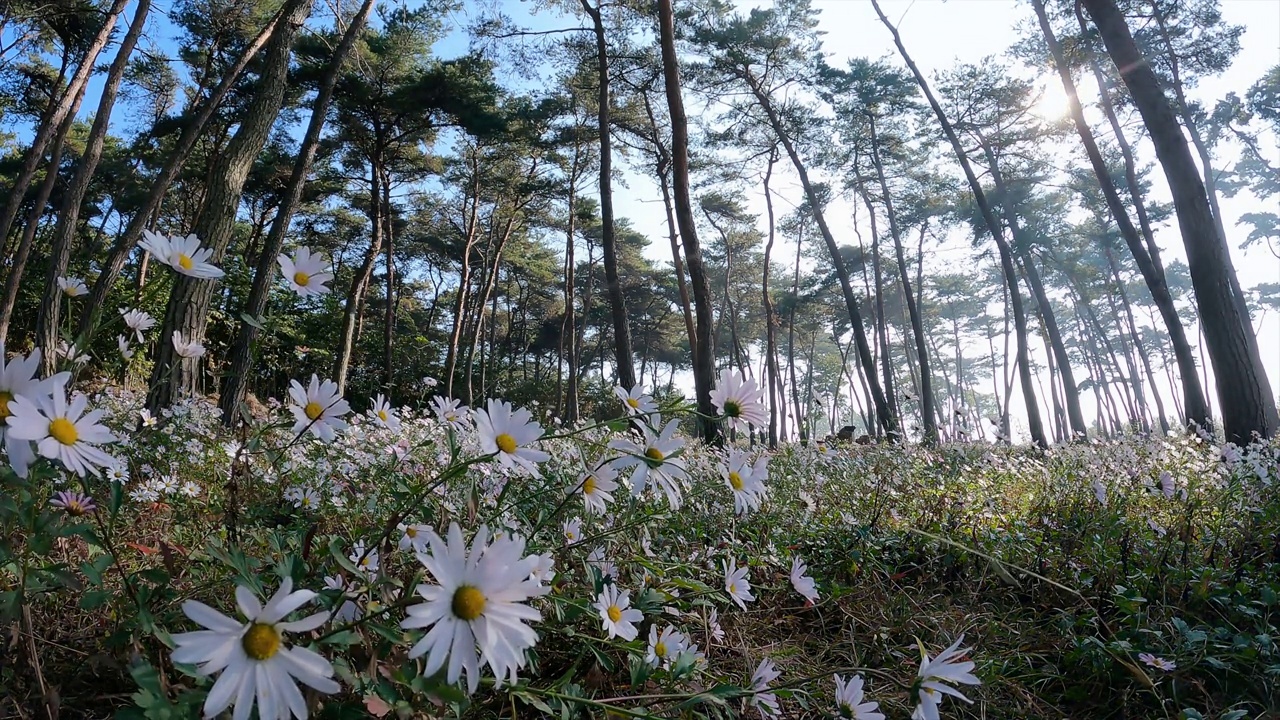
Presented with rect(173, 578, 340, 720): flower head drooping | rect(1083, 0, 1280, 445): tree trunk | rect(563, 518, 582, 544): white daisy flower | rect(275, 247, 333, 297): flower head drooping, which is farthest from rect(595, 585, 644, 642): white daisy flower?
rect(1083, 0, 1280, 445): tree trunk

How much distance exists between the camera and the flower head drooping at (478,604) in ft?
1.96

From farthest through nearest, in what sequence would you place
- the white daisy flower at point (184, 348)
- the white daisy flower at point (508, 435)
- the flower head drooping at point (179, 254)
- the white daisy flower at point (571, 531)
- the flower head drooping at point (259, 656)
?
1. the white daisy flower at point (571, 531)
2. the white daisy flower at point (184, 348)
3. the flower head drooping at point (179, 254)
4. the white daisy flower at point (508, 435)
5. the flower head drooping at point (259, 656)

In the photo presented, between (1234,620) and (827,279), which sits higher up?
(827,279)

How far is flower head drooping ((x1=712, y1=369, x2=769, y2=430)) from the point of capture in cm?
101

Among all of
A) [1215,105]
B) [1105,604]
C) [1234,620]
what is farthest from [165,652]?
[1215,105]

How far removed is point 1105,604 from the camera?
2014mm

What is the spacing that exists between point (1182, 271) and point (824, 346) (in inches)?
682

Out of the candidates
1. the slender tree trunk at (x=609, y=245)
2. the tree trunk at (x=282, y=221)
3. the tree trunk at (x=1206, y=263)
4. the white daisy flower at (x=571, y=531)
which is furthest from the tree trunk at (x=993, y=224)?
the white daisy flower at (x=571, y=531)

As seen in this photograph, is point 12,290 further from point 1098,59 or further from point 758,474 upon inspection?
point 1098,59

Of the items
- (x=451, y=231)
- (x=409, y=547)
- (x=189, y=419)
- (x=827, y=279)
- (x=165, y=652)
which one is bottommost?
(x=165, y=652)

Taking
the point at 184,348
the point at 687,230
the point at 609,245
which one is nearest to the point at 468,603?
the point at 184,348

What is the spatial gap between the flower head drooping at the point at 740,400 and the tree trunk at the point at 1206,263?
18.4 ft

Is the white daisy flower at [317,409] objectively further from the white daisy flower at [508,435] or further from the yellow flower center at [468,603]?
the yellow flower center at [468,603]

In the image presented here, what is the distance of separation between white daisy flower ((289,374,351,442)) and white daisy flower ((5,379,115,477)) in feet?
0.93
